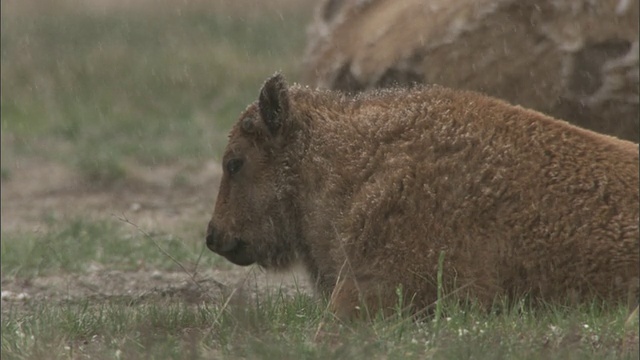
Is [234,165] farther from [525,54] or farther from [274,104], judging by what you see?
[525,54]

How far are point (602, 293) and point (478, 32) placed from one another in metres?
2.86

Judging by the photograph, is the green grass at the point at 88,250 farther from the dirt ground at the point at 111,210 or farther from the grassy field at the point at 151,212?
the dirt ground at the point at 111,210

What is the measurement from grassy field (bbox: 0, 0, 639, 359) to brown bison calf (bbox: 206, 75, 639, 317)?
0.17m

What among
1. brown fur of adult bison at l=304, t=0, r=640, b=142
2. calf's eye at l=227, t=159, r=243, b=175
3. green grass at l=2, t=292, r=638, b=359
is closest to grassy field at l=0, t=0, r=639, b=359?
green grass at l=2, t=292, r=638, b=359

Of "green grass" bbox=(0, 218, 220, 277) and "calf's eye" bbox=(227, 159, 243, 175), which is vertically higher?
"calf's eye" bbox=(227, 159, 243, 175)

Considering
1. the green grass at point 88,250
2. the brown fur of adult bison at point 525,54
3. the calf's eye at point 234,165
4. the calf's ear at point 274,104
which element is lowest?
the green grass at point 88,250

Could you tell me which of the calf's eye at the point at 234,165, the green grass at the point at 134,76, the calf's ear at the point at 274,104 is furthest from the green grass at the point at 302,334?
the green grass at the point at 134,76

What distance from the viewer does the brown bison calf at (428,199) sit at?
560 centimetres

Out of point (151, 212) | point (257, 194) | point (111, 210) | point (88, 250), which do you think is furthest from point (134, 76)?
point (257, 194)

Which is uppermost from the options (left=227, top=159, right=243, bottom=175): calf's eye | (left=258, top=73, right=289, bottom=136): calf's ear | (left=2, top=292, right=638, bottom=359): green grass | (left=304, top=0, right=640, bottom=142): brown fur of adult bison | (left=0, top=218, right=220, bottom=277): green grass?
(left=304, top=0, right=640, bottom=142): brown fur of adult bison

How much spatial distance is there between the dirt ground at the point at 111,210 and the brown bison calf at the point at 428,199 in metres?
0.99

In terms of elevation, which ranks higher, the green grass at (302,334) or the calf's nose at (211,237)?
the calf's nose at (211,237)

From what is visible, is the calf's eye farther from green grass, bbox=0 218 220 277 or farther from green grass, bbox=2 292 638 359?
green grass, bbox=0 218 220 277

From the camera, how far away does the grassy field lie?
5.14 meters
